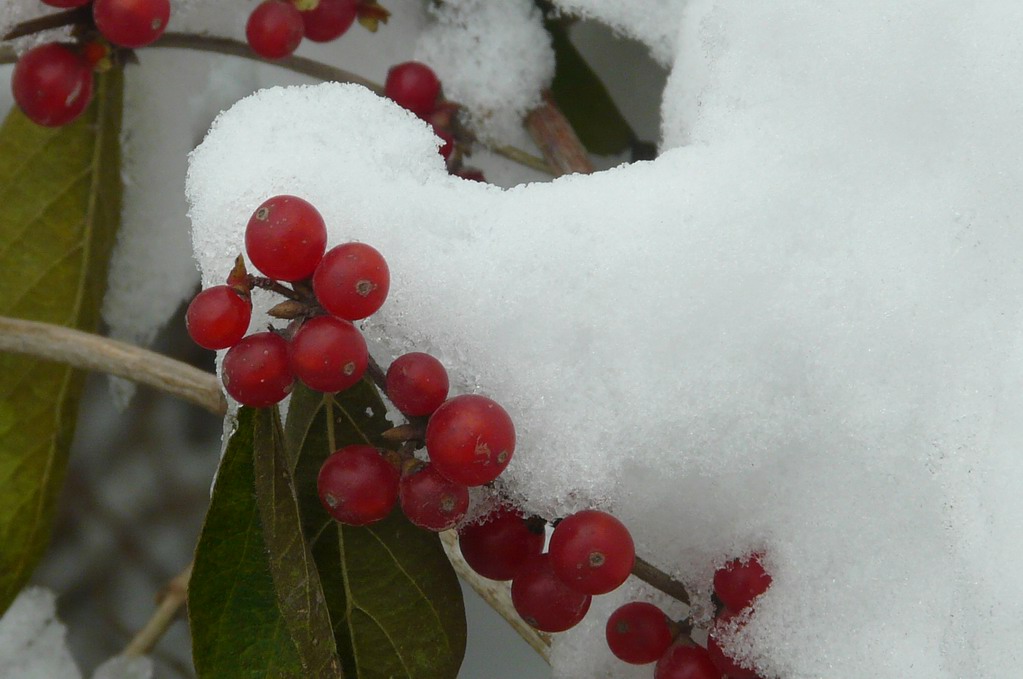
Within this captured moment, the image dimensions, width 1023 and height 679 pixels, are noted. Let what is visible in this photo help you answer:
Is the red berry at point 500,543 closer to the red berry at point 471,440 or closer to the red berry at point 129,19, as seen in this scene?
the red berry at point 471,440

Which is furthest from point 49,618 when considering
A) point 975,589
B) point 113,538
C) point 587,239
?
point 975,589

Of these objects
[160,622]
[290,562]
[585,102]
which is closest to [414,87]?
[585,102]

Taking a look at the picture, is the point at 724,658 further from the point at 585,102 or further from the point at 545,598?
the point at 585,102

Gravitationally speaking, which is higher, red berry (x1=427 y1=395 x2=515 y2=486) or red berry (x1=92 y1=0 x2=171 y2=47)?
red berry (x1=92 y1=0 x2=171 y2=47)

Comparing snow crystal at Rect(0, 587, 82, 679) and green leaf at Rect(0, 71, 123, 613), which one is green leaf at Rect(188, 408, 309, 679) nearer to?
green leaf at Rect(0, 71, 123, 613)

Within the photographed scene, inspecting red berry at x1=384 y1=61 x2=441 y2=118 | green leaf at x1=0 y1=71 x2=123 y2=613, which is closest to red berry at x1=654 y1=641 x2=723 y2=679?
red berry at x1=384 y1=61 x2=441 y2=118

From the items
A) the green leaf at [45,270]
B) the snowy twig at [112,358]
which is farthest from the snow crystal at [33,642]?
the snowy twig at [112,358]

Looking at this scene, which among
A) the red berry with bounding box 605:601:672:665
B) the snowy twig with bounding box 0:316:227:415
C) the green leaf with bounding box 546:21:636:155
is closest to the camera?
the red berry with bounding box 605:601:672:665
